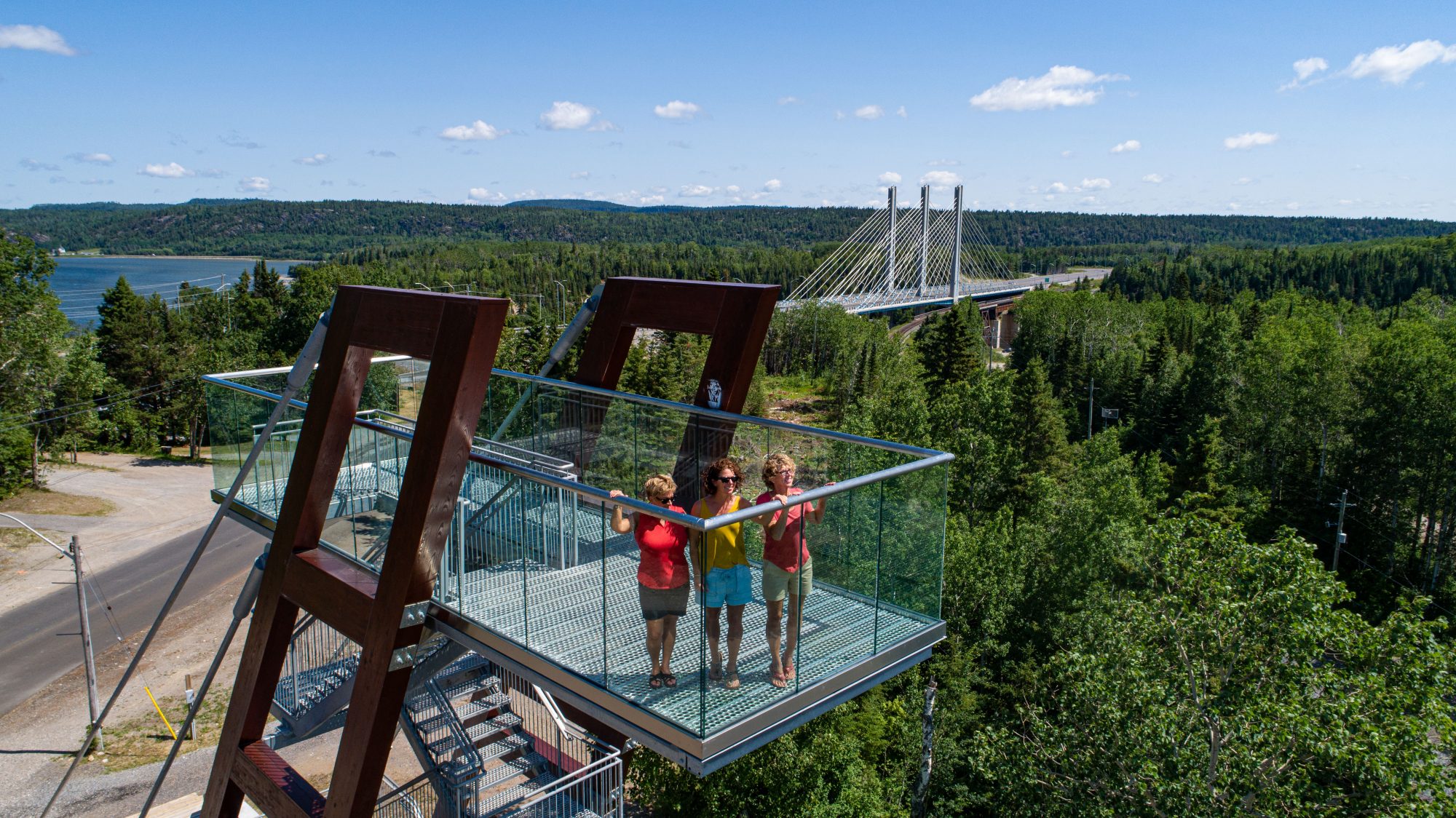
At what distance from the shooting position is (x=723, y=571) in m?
5.05

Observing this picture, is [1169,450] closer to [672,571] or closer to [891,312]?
[672,571]

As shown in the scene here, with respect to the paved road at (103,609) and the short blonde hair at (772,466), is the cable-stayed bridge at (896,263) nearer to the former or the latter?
the paved road at (103,609)

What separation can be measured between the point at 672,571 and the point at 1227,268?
383 feet

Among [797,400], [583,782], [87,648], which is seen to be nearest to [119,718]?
[87,648]

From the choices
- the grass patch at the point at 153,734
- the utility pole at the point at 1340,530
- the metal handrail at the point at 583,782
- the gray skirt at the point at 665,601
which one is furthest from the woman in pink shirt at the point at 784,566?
the utility pole at the point at 1340,530

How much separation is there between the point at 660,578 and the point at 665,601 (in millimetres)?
140

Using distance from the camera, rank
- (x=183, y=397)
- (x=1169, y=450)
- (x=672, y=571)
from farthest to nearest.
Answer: (x=1169, y=450), (x=183, y=397), (x=672, y=571)

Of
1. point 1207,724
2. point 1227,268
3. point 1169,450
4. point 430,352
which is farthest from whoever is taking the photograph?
point 1227,268

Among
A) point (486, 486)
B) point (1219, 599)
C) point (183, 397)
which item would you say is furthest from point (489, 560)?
point (183, 397)

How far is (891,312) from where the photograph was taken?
346 ft

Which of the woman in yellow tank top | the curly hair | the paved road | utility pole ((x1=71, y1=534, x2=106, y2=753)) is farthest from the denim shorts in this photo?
the paved road

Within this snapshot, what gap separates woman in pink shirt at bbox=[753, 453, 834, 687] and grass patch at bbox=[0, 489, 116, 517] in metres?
34.1

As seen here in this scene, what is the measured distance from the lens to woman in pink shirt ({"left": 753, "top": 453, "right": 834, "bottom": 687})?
5.18m

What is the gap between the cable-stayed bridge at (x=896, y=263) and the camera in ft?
277
